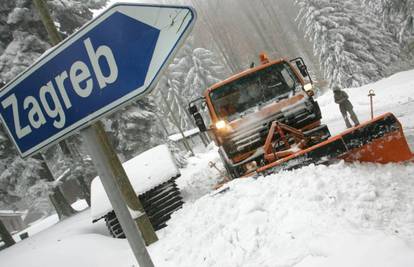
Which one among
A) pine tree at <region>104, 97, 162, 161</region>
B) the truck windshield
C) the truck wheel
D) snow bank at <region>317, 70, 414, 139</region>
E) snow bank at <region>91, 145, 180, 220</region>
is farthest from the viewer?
pine tree at <region>104, 97, 162, 161</region>

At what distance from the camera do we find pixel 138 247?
6.48 ft

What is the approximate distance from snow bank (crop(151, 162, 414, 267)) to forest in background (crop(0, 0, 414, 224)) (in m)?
11.2

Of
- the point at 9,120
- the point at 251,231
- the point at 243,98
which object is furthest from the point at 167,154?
the point at 9,120

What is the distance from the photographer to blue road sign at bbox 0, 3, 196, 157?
167cm

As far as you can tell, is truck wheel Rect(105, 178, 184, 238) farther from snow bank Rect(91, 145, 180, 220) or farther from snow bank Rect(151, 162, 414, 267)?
snow bank Rect(151, 162, 414, 267)

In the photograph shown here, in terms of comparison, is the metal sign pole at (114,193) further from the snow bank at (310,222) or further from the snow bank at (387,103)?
the snow bank at (387,103)

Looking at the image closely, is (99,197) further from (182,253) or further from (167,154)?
(182,253)

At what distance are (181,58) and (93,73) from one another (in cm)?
4185

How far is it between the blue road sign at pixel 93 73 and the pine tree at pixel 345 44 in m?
Answer: 28.9

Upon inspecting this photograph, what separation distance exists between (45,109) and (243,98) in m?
6.46

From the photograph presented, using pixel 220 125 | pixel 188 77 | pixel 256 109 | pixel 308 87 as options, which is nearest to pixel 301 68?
pixel 308 87

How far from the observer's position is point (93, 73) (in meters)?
1.85

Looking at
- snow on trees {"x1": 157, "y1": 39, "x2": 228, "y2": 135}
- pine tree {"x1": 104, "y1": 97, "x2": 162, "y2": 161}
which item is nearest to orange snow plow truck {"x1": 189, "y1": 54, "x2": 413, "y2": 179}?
pine tree {"x1": 104, "y1": 97, "x2": 162, "y2": 161}

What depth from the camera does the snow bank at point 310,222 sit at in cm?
392
